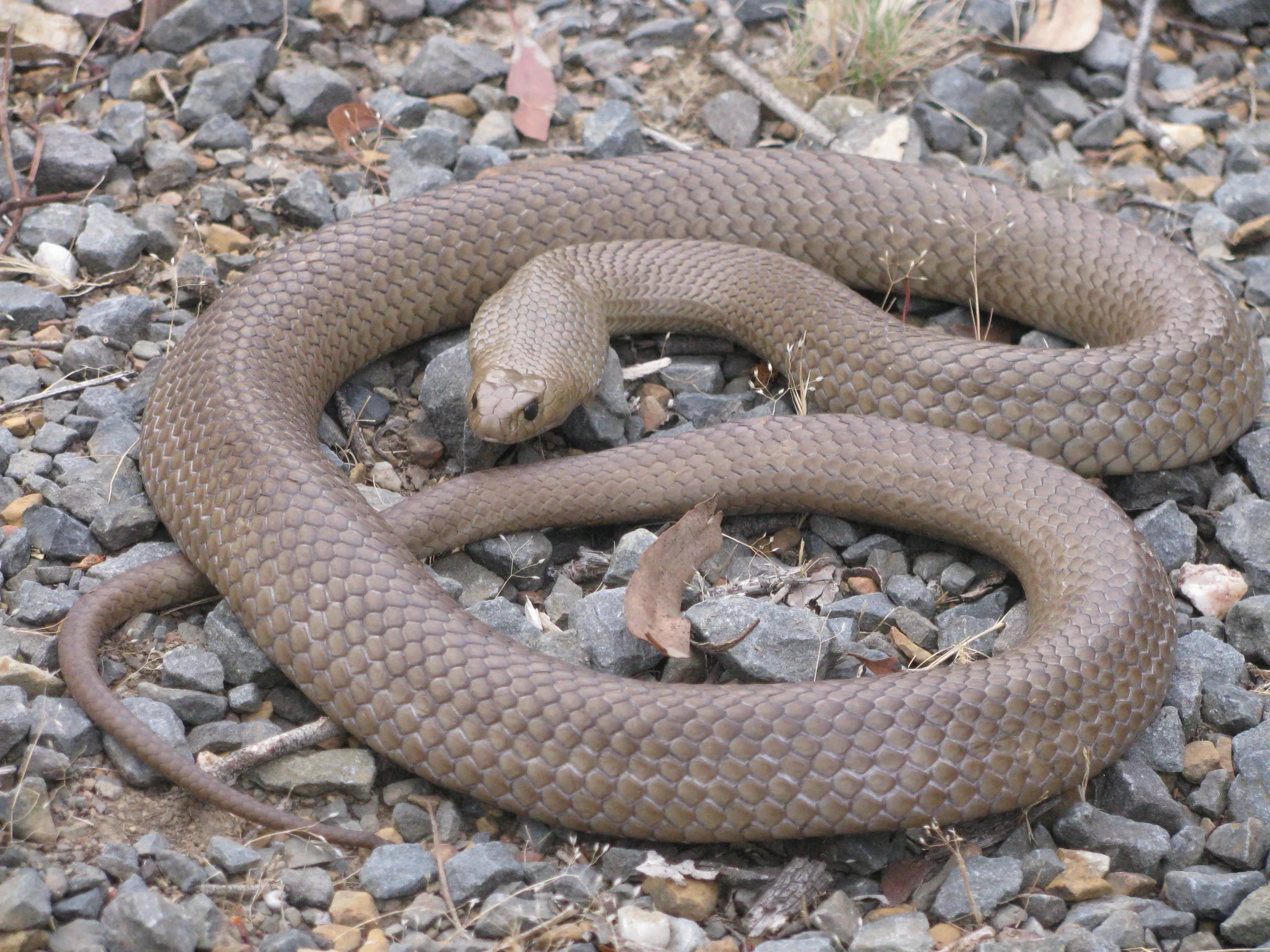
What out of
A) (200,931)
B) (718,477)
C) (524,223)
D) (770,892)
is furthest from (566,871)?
(524,223)

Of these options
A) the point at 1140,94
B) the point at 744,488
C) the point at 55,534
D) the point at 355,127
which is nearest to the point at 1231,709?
the point at 744,488

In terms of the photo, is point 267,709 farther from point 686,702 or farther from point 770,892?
point 770,892

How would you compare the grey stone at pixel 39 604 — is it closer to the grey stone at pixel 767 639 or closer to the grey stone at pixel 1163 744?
the grey stone at pixel 767 639

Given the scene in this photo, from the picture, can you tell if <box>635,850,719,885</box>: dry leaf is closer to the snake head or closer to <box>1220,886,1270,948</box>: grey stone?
<box>1220,886,1270,948</box>: grey stone

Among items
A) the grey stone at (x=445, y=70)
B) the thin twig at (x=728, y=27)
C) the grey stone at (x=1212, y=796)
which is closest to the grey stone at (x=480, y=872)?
the grey stone at (x=1212, y=796)

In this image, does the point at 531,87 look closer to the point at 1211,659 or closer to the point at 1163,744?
the point at 1211,659

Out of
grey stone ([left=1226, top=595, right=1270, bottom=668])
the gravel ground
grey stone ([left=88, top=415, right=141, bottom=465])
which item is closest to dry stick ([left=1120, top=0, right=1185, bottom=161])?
the gravel ground
